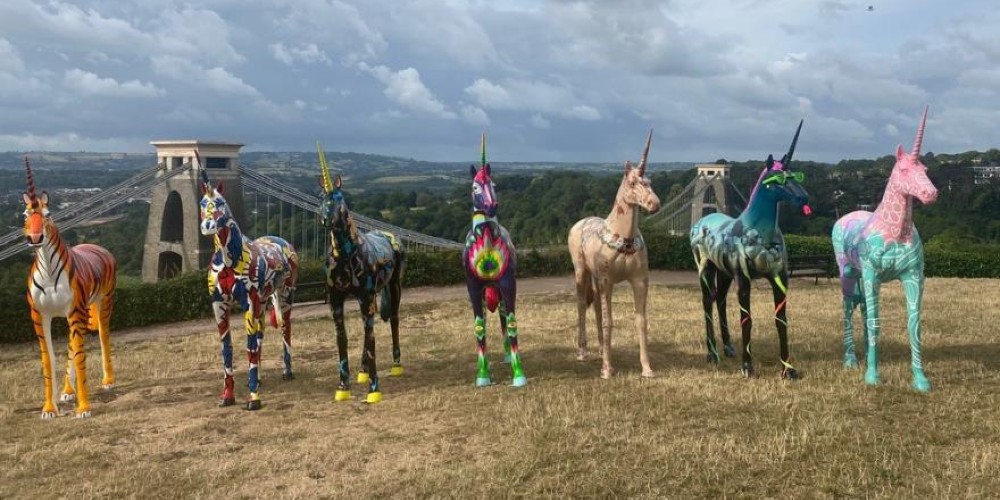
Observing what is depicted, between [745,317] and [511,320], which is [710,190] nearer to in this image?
[745,317]

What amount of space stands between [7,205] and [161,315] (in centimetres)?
3470

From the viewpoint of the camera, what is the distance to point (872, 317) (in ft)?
29.1

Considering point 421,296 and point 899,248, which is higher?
point 899,248

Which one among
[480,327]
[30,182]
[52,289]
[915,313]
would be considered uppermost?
[30,182]

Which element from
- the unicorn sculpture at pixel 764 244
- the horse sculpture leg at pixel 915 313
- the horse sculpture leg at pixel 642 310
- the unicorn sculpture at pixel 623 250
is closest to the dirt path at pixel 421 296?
the unicorn sculpture at pixel 623 250

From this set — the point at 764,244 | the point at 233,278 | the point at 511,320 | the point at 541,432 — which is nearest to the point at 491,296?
the point at 511,320

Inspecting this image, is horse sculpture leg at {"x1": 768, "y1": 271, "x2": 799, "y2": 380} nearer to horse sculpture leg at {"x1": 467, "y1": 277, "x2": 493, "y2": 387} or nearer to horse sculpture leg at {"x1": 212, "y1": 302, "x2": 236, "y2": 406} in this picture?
horse sculpture leg at {"x1": 467, "y1": 277, "x2": 493, "y2": 387}

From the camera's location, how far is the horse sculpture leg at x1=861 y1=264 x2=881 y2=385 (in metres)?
8.82

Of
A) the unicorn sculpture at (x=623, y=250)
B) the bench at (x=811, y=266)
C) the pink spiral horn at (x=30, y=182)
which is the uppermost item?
the pink spiral horn at (x=30, y=182)

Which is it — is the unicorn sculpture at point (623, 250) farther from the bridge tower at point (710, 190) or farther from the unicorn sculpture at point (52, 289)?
the bridge tower at point (710, 190)

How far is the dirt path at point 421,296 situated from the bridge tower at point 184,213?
15958 mm

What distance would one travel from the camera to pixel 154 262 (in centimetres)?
3459

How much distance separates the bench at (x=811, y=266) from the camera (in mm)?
21558

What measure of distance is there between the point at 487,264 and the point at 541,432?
252cm
